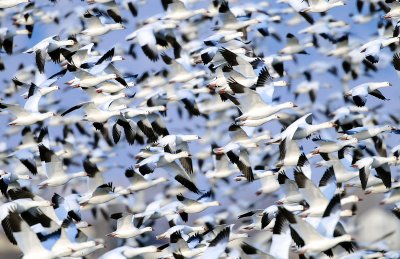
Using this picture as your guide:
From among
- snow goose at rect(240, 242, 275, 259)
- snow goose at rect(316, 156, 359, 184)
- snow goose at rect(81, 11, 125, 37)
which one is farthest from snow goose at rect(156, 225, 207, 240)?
snow goose at rect(81, 11, 125, 37)

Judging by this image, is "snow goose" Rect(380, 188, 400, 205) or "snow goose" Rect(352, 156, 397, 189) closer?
"snow goose" Rect(352, 156, 397, 189)

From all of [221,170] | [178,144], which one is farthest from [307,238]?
[221,170]

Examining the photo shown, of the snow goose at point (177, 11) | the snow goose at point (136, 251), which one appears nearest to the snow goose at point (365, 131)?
the snow goose at point (136, 251)

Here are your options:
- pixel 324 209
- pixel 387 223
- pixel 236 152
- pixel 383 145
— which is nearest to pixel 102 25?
pixel 236 152

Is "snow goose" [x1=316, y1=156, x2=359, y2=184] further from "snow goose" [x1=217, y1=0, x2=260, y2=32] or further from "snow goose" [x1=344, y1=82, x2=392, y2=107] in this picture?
"snow goose" [x1=217, y1=0, x2=260, y2=32]

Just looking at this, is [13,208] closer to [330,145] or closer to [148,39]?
[330,145]

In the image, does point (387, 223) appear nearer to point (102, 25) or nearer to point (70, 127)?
point (70, 127)
